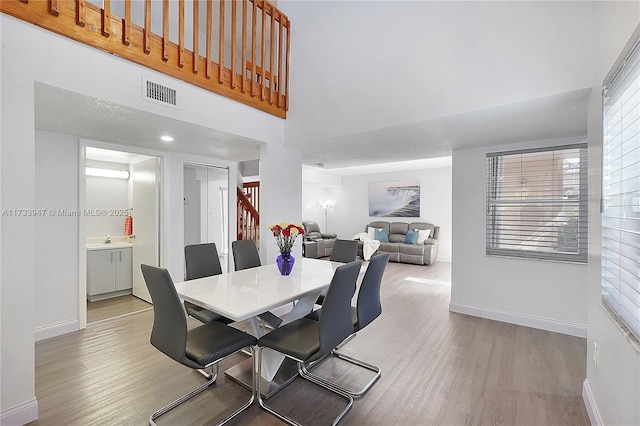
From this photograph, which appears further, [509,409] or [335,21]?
[335,21]

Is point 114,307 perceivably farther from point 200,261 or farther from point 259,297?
point 259,297

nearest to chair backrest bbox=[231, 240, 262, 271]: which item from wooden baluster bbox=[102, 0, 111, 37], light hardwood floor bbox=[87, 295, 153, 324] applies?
light hardwood floor bbox=[87, 295, 153, 324]

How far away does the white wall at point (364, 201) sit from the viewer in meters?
7.75

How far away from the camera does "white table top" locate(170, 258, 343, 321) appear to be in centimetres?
180

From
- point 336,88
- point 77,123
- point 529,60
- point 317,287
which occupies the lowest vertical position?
point 317,287

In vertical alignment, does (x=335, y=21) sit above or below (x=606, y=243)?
above

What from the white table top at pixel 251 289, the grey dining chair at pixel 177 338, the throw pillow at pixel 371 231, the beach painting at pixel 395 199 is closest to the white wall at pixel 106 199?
the white table top at pixel 251 289

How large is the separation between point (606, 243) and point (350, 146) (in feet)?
8.65

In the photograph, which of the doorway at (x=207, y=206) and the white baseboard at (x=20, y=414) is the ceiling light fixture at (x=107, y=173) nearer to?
the doorway at (x=207, y=206)

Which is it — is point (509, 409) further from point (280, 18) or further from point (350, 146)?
point (280, 18)

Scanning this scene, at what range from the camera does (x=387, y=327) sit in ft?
11.1

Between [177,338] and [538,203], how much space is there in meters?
3.91

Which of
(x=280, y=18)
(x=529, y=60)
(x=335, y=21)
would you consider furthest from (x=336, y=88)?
(x=529, y=60)

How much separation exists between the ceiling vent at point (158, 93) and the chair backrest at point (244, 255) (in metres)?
1.51
